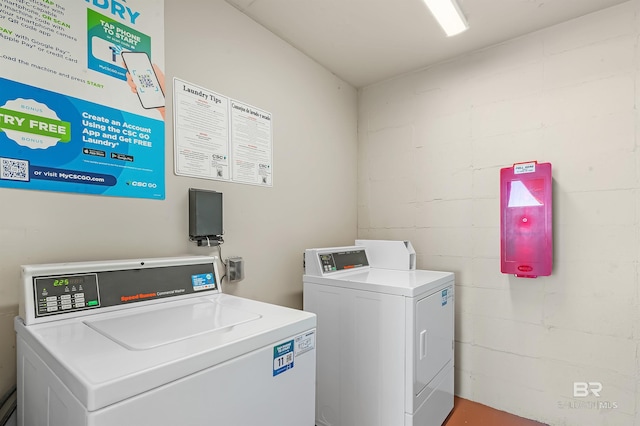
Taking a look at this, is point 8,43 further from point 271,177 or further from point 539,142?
point 539,142

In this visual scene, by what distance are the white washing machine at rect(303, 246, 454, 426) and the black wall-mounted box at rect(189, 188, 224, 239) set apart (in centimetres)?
61

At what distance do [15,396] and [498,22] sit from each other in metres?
2.90

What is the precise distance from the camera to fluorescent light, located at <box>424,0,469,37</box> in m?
1.71

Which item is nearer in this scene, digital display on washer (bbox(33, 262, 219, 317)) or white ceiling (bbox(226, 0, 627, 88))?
digital display on washer (bbox(33, 262, 219, 317))

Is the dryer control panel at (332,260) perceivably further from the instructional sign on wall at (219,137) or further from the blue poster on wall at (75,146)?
the blue poster on wall at (75,146)

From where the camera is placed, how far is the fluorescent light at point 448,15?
171 centimetres

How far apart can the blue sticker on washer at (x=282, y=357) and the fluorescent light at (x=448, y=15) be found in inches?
69.2

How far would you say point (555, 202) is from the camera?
78.2 inches

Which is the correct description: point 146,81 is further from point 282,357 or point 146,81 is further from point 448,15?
point 448,15

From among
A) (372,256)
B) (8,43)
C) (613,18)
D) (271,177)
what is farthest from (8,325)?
(613,18)

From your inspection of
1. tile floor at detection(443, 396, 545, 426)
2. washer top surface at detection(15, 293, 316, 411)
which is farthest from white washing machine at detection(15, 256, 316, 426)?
tile floor at detection(443, 396, 545, 426)

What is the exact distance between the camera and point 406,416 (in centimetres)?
162

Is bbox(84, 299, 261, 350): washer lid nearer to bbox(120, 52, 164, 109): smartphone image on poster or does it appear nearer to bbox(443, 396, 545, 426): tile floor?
bbox(120, 52, 164, 109): smartphone image on poster

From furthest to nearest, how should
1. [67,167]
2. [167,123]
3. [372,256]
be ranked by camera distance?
[372,256] < [167,123] < [67,167]
